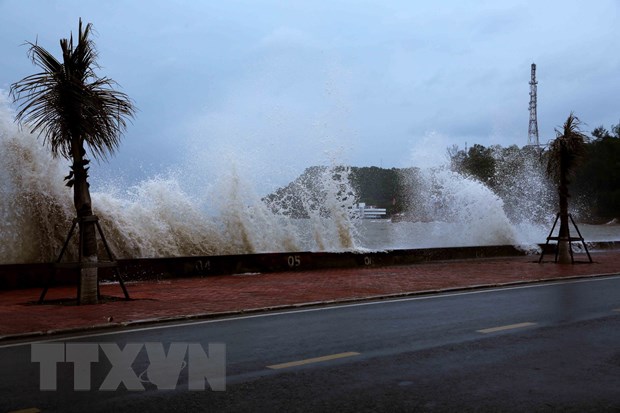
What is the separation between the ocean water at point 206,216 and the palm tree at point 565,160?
502 cm

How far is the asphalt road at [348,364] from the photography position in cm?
529

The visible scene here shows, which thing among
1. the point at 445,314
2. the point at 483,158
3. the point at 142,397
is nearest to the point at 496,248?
the point at 445,314

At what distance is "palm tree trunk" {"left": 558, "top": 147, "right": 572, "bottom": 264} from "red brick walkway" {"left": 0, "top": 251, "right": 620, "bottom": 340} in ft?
1.89

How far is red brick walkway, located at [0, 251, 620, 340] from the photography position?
10.1 meters

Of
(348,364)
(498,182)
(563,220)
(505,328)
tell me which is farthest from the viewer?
(498,182)

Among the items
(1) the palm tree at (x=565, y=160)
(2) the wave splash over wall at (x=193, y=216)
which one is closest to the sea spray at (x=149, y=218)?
(2) the wave splash over wall at (x=193, y=216)

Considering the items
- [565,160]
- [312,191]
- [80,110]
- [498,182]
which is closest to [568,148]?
[565,160]

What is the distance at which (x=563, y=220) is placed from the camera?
67.3ft

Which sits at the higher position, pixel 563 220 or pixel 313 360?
pixel 563 220

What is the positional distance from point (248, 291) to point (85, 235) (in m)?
3.49

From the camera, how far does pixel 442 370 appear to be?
6324 millimetres

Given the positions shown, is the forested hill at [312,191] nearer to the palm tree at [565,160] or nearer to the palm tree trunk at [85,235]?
the palm tree at [565,160]

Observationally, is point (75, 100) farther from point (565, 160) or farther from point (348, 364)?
point (565, 160)

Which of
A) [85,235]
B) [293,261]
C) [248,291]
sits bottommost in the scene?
[248,291]
